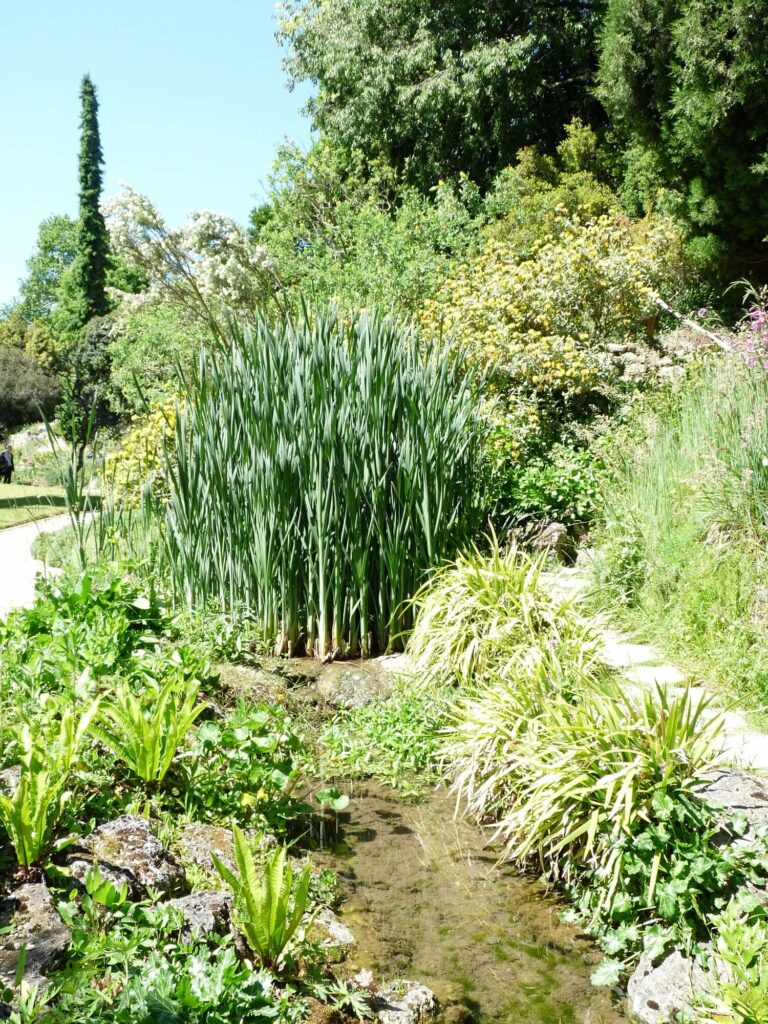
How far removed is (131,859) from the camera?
2730 millimetres

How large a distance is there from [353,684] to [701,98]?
8.22 m

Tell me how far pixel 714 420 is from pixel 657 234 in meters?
5.59

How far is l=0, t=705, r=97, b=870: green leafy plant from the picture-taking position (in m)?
2.52

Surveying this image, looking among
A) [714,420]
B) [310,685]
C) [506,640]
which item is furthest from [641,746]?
[714,420]

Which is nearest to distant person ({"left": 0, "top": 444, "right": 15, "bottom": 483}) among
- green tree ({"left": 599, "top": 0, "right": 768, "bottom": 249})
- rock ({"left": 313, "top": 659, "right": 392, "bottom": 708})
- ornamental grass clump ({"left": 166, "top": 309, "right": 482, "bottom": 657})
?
green tree ({"left": 599, "top": 0, "right": 768, "bottom": 249})

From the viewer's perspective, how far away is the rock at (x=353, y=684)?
16.6 ft

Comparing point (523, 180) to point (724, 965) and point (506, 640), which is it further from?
point (724, 965)

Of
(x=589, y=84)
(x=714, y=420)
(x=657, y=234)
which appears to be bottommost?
(x=714, y=420)

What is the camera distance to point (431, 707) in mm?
4672

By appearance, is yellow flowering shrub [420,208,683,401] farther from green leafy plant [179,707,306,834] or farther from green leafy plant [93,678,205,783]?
green leafy plant [93,678,205,783]

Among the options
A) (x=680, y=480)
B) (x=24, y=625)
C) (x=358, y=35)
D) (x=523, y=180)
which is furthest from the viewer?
(x=358, y=35)

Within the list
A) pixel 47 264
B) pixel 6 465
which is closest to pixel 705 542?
pixel 6 465

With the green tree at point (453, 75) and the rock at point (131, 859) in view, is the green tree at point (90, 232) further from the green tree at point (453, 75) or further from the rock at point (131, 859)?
the rock at point (131, 859)

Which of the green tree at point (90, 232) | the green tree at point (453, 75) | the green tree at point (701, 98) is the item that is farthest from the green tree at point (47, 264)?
the green tree at point (701, 98)
